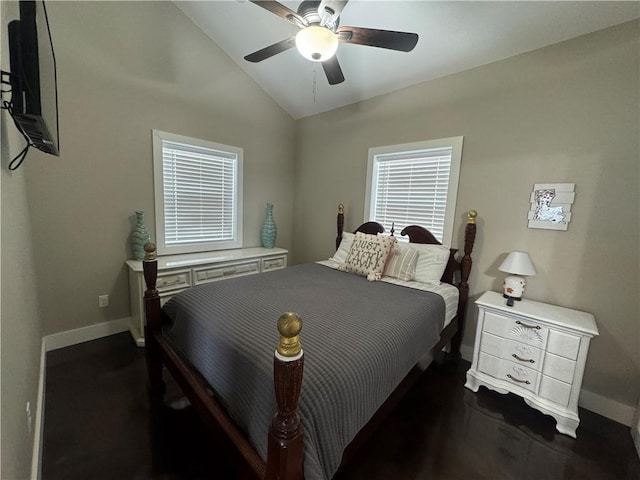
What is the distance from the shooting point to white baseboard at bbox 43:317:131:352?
2453mm

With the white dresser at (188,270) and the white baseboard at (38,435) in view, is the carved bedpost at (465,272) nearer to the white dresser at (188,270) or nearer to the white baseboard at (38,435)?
the white dresser at (188,270)

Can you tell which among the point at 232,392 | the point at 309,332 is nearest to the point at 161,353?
the point at 232,392

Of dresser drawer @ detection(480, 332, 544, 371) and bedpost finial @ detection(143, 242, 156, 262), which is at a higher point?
bedpost finial @ detection(143, 242, 156, 262)

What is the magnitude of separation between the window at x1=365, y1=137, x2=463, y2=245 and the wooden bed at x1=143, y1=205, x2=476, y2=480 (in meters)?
0.19

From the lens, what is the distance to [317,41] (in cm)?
155

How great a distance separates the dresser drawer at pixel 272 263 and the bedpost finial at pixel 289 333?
2.71 meters

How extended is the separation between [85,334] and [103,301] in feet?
1.07

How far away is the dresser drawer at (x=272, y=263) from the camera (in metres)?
3.46

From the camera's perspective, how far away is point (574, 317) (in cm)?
189

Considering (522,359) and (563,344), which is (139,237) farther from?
(563,344)

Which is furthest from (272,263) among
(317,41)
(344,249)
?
(317,41)

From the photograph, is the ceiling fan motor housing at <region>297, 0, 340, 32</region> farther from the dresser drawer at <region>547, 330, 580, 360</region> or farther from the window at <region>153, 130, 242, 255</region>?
the dresser drawer at <region>547, 330, 580, 360</region>

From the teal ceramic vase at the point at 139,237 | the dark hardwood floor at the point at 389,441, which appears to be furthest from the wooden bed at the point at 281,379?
the teal ceramic vase at the point at 139,237

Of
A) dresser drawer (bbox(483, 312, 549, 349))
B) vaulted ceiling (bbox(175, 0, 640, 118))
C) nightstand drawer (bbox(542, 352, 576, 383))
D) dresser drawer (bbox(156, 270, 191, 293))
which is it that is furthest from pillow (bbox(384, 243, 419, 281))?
dresser drawer (bbox(156, 270, 191, 293))
